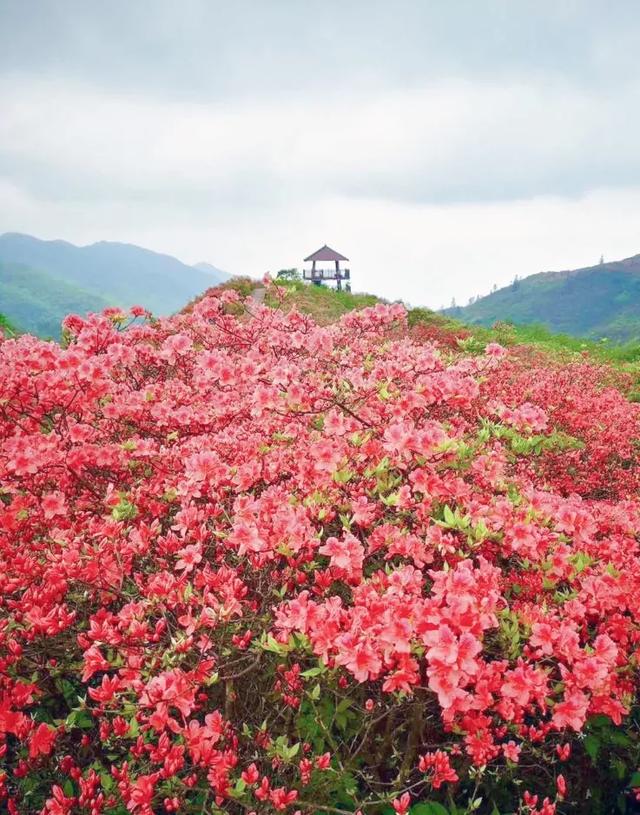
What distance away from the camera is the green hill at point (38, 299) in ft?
500

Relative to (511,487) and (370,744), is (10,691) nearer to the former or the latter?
(370,744)

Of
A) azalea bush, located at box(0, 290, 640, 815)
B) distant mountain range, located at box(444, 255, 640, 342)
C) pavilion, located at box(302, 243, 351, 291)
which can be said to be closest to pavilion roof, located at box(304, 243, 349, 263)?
pavilion, located at box(302, 243, 351, 291)

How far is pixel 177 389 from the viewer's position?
4.82m

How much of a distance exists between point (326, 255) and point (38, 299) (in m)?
160

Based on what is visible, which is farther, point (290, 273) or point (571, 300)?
point (571, 300)

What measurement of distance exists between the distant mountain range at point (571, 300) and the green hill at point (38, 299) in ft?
332

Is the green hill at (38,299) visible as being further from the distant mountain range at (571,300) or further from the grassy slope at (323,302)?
the grassy slope at (323,302)

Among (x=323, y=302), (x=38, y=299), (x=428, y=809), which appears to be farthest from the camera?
(x=38, y=299)

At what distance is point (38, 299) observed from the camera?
171625 mm

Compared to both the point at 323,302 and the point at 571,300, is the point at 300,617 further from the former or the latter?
the point at 571,300

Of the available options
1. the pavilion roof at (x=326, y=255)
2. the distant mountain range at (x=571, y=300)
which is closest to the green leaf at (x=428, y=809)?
the pavilion roof at (x=326, y=255)

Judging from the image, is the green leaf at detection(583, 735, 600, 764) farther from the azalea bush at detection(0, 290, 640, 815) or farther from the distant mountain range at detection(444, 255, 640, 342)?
the distant mountain range at detection(444, 255, 640, 342)

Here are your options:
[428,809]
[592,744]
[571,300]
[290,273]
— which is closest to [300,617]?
[428,809]

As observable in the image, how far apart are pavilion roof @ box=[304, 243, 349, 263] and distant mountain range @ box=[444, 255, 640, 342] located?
148 ft
